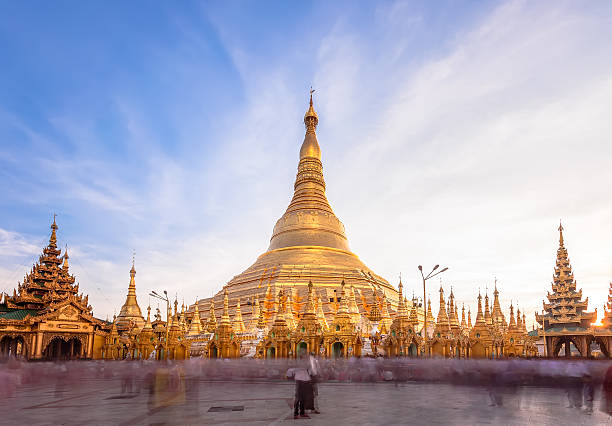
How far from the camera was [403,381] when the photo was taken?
26375 millimetres

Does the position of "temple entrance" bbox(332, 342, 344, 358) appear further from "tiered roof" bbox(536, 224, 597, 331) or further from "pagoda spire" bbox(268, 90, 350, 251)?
"pagoda spire" bbox(268, 90, 350, 251)

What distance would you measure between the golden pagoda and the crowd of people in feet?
76.8

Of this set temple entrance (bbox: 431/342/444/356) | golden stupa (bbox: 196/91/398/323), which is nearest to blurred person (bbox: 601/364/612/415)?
temple entrance (bbox: 431/342/444/356)

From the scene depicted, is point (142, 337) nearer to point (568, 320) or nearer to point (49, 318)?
point (49, 318)

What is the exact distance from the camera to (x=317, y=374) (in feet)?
46.4

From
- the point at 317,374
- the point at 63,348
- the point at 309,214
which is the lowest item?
the point at 63,348

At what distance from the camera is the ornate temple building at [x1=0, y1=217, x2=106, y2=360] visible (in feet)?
145

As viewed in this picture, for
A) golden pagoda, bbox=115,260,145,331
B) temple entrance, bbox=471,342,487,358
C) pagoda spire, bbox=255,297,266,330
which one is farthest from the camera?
golden pagoda, bbox=115,260,145,331

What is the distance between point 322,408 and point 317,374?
5.87ft

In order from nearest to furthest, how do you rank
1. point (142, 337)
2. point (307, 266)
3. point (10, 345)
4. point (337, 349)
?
point (337, 349), point (142, 337), point (10, 345), point (307, 266)

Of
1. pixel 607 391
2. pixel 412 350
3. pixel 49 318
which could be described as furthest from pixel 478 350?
pixel 49 318

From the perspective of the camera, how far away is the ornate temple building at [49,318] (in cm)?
4419

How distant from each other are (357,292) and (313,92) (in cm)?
3482

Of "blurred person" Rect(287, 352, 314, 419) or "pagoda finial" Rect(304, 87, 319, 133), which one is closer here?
"blurred person" Rect(287, 352, 314, 419)
